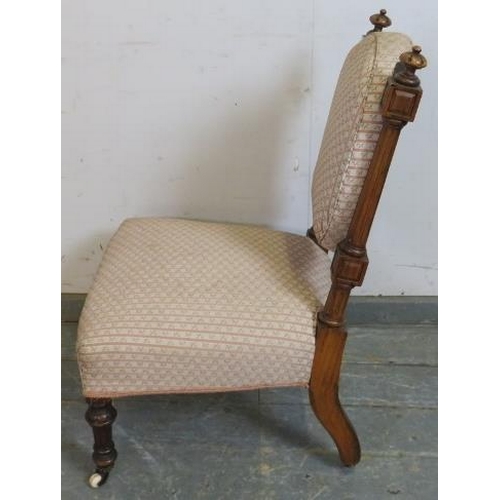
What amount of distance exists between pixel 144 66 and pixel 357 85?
70cm

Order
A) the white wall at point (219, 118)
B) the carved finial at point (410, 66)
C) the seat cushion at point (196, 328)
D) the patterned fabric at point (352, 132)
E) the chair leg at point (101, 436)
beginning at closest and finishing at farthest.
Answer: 1. the carved finial at point (410, 66)
2. the patterned fabric at point (352, 132)
3. the seat cushion at point (196, 328)
4. the chair leg at point (101, 436)
5. the white wall at point (219, 118)

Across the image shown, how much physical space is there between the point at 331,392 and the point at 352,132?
1.83ft

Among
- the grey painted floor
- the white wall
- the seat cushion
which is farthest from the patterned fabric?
the grey painted floor

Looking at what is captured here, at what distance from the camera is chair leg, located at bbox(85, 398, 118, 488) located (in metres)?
1.38

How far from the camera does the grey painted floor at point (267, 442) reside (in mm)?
1454

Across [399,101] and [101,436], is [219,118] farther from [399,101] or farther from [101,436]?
[101,436]

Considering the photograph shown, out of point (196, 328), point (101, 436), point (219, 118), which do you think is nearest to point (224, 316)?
point (196, 328)

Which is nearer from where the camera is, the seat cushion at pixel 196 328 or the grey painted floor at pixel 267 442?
the seat cushion at pixel 196 328

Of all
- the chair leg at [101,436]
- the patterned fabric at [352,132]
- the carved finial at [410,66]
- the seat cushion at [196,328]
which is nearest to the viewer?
the carved finial at [410,66]

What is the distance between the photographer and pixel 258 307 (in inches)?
51.2

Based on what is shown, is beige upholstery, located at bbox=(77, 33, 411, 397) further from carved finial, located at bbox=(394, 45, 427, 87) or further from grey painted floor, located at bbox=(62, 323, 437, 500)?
grey painted floor, located at bbox=(62, 323, 437, 500)

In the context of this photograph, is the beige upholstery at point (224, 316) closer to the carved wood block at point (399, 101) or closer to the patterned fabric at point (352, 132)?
the patterned fabric at point (352, 132)

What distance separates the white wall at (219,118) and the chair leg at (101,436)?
642 mm

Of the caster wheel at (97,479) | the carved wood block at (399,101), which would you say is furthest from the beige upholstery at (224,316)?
the caster wheel at (97,479)
